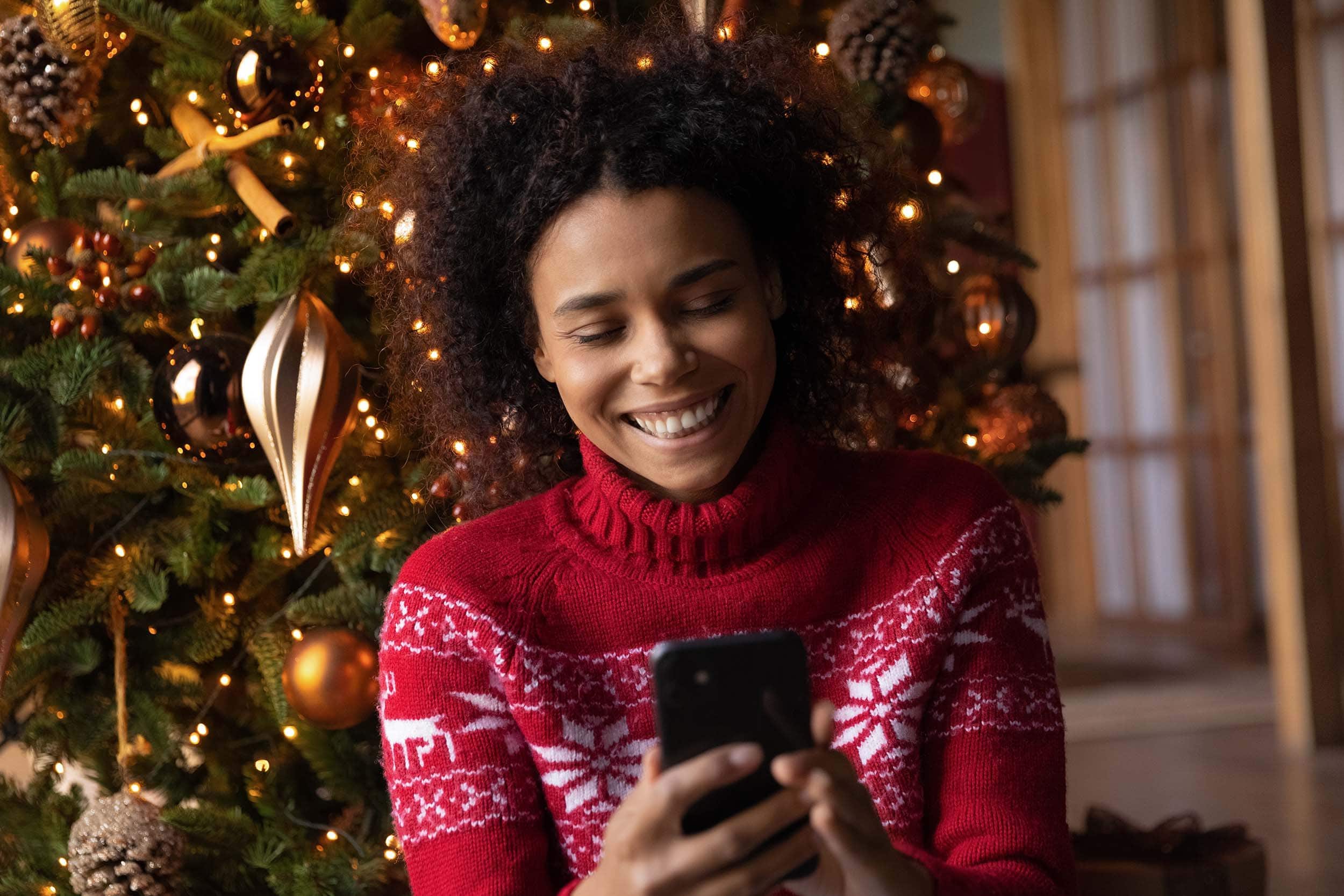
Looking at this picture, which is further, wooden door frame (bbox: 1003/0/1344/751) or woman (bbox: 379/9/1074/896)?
wooden door frame (bbox: 1003/0/1344/751)

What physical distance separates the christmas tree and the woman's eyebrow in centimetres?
25

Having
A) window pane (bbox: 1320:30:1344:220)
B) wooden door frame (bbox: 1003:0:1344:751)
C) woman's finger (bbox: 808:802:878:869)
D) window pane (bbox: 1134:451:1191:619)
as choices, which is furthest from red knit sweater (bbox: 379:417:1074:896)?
window pane (bbox: 1134:451:1191:619)

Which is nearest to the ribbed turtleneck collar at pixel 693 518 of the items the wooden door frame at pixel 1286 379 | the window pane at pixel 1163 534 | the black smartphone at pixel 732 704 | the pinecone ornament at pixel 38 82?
the black smartphone at pixel 732 704

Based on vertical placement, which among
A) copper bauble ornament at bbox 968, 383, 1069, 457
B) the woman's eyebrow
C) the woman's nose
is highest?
the woman's eyebrow

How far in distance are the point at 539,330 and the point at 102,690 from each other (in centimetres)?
73

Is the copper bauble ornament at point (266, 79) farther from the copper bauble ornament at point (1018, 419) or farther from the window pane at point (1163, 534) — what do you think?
the window pane at point (1163, 534)

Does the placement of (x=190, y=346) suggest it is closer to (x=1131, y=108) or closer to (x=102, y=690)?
(x=102, y=690)

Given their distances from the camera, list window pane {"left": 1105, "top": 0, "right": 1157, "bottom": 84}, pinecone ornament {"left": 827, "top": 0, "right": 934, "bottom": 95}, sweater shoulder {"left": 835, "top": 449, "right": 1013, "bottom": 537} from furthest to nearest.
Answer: window pane {"left": 1105, "top": 0, "right": 1157, "bottom": 84} → pinecone ornament {"left": 827, "top": 0, "right": 934, "bottom": 95} → sweater shoulder {"left": 835, "top": 449, "right": 1013, "bottom": 537}

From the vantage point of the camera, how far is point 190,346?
1229 millimetres

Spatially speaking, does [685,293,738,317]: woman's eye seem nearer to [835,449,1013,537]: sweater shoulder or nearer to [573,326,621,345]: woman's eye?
[573,326,621,345]: woman's eye

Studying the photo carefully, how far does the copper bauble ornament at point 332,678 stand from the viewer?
1223mm

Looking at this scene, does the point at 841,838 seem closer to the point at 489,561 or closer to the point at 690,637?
the point at 690,637

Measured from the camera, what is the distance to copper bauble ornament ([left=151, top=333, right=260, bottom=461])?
47.5 inches

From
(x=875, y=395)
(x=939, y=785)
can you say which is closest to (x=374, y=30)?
(x=875, y=395)
